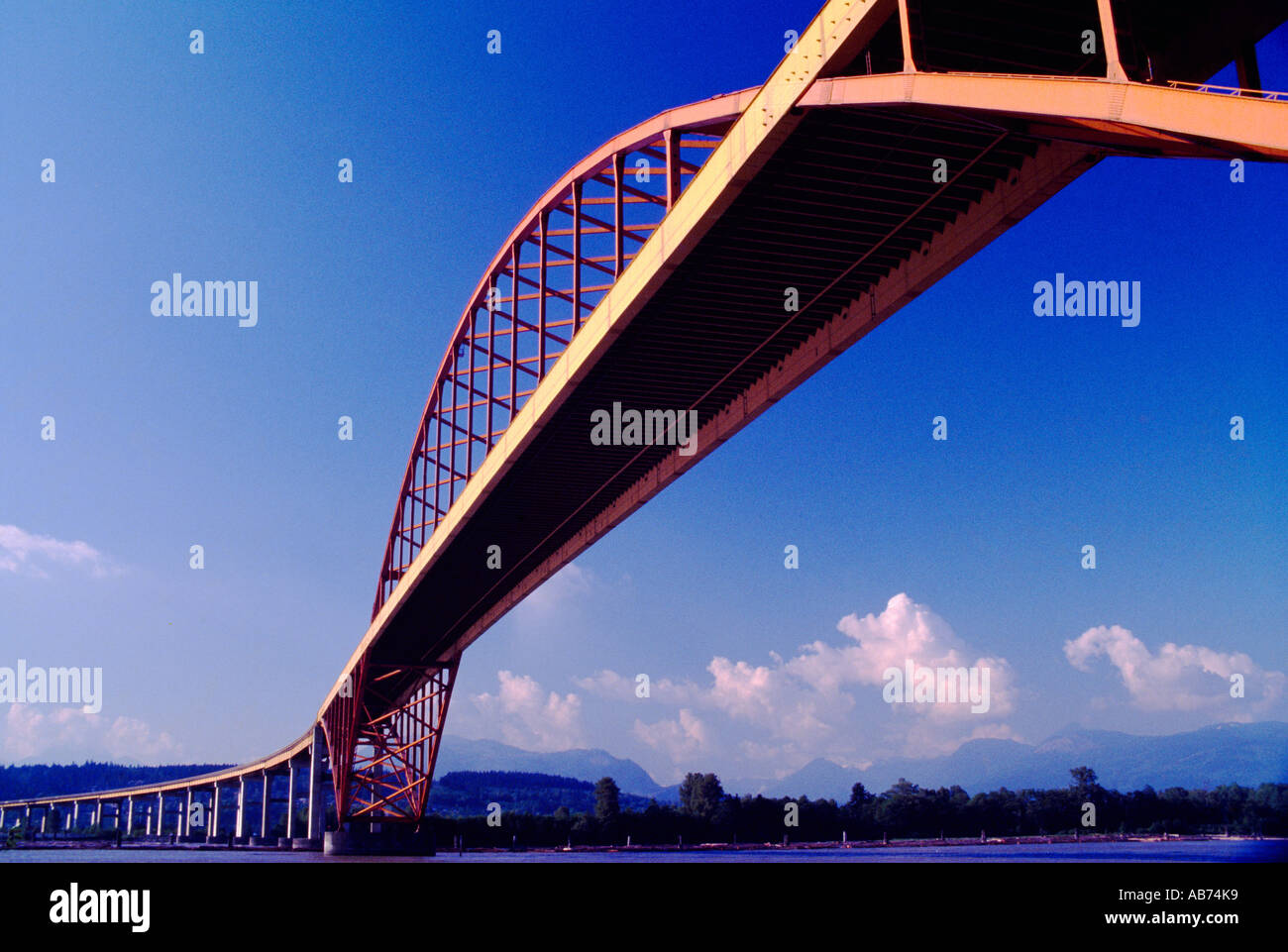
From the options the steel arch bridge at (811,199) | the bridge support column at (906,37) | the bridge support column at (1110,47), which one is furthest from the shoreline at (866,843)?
the bridge support column at (1110,47)

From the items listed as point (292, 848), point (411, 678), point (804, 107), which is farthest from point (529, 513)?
point (292, 848)

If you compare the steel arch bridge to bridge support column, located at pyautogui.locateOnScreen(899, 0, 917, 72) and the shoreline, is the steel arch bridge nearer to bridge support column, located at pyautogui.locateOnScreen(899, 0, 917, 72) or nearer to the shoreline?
bridge support column, located at pyautogui.locateOnScreen(899, 0, 917, 72)

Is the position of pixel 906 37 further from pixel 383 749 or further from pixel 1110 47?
pixel 383 749

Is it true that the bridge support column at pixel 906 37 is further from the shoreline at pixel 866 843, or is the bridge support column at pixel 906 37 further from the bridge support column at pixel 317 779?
the shoreline at pixel 866 843

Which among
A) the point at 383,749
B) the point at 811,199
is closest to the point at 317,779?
the point at 383,749

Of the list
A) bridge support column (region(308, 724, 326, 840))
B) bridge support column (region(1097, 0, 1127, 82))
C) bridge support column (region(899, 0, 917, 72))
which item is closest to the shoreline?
bridge support column (region(308, 724, 326, 840))
